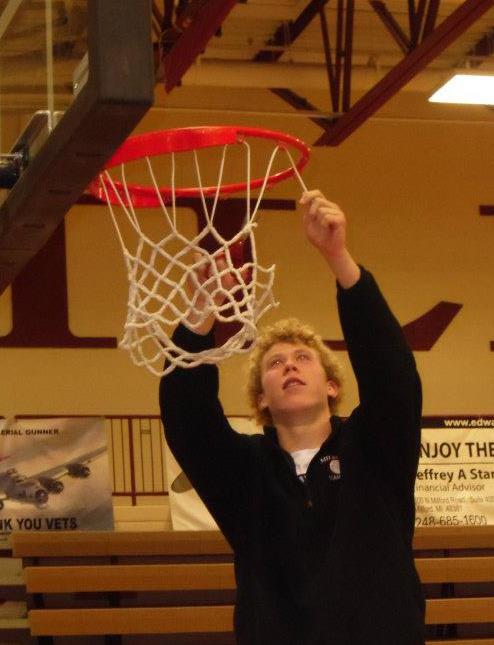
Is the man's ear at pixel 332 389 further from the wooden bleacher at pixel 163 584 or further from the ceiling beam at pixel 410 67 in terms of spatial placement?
the ceiling beam at pixel 410 67

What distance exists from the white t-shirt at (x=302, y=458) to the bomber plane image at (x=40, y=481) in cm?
570

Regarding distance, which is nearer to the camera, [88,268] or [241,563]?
[241,563]

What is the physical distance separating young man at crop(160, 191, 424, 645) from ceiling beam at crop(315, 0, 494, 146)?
5254 millimetres

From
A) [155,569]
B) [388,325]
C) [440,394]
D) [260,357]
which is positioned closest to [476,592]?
[155,569]

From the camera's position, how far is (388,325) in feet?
10.8

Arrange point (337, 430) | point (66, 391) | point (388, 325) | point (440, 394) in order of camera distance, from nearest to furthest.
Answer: point (388, 325), point (337, 430), point (66, 391), point (440, 394)

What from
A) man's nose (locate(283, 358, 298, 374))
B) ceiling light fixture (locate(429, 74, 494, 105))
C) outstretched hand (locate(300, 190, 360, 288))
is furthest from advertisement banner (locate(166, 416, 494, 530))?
outstretched hand (locate(300, 190, 360, 288))

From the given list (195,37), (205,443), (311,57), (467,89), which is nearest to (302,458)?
(205,443)

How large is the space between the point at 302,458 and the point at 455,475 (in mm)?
6257

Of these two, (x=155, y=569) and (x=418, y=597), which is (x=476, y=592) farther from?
(x=418, y=597)

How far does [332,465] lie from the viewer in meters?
3.51

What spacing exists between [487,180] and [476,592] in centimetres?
485

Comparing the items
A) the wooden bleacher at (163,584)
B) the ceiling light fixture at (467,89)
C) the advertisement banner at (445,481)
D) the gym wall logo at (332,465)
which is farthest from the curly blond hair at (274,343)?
the ceiling light fixture at (467,89)

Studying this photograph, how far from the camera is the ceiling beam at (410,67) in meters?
8.34
